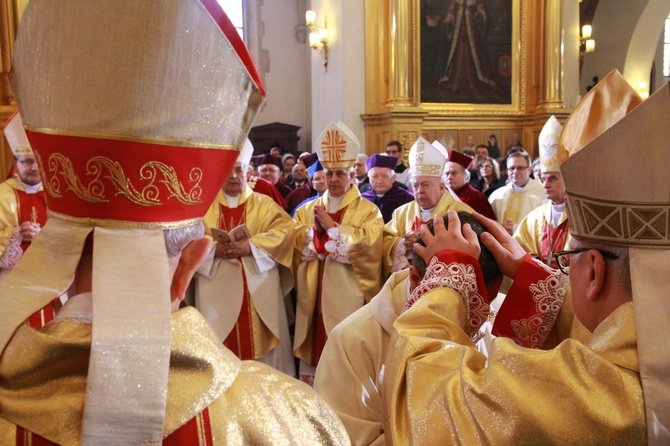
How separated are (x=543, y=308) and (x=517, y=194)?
6.25 m

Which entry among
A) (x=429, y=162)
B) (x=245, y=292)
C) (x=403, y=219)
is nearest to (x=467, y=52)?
(x=429, y=162)

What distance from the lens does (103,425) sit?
974mm

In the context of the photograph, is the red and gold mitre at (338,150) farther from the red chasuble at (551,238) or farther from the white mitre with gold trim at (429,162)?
the red chasuble at (551,238)

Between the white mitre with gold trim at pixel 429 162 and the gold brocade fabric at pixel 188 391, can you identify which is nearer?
the gold brocade fabric at pixel 188 391

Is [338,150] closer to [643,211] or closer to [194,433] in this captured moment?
[643,211]

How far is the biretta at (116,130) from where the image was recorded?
1.09m

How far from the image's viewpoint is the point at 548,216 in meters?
5.31

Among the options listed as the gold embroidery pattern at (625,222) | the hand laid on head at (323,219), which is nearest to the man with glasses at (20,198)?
the hand laid on head at (323,219)

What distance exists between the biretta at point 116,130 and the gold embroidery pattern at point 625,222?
88 centimetres

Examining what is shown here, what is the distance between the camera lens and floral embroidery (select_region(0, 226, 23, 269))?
4840 millimetres

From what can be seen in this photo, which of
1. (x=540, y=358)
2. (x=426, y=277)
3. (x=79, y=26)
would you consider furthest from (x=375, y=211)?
(x=79, y=26)

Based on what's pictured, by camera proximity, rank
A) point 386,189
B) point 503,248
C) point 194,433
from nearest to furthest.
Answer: point 194,433 < point 503,248 < point 386,189

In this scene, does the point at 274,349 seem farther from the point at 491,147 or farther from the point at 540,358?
the point at 491,147

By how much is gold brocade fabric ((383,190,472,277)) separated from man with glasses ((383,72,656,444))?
405 centimetres
